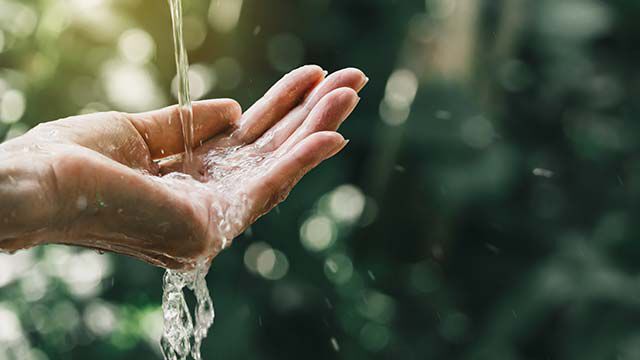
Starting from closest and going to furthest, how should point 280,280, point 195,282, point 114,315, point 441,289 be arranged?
point 195,282, point 114,315, point 280,280, point 441,289

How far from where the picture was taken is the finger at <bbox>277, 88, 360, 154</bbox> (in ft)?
3.12

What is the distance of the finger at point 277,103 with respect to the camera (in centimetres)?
104

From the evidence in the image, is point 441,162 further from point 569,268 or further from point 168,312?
point 168,312

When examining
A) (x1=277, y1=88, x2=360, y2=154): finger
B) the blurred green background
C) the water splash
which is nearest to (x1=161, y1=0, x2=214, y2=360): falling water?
the water splash

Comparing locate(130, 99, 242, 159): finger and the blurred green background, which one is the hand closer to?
locate(130, 99, 242, 159): finger

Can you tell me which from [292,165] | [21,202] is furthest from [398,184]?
[21,202]

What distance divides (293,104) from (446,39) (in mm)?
866

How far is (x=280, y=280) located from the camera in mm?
1725

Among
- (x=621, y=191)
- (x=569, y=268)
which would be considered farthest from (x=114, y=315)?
(x=621, y=191)

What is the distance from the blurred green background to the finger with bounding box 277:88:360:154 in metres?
0.71

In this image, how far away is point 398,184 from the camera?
1.82 meters

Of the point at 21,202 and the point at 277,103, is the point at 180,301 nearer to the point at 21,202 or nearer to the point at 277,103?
the point at 277,103

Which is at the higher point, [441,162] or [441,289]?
[441,162]

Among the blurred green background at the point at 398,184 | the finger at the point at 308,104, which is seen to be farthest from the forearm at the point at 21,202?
the blurred green background at the point at 398,184
